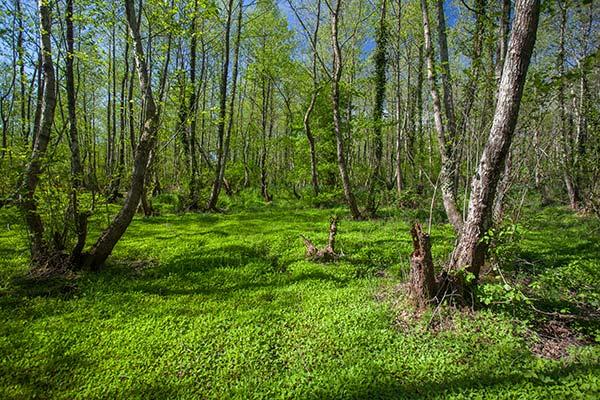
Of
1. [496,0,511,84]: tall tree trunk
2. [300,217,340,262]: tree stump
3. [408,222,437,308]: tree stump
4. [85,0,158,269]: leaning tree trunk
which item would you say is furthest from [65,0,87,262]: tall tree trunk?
[496,0,511,84]: tall tree trunk

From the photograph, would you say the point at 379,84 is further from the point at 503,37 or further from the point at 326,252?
the point at 326,252

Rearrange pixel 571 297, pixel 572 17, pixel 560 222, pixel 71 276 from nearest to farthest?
pixel 571 297 → pixel 71 276 → pixel 560 222 → pixel 572 17

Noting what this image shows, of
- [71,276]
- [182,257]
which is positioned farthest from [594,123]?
[71,276]

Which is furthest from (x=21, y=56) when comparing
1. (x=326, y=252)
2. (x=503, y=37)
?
(x=503, y=37)

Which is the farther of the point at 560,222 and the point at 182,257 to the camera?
the point at 560,222

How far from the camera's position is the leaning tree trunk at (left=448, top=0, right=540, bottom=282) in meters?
3.41

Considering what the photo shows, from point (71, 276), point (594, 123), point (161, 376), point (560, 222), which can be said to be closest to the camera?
point (161, 376)

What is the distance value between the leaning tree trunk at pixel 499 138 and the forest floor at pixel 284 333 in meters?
0.32

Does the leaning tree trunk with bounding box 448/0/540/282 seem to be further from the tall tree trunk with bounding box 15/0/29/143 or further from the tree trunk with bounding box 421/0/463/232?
the tall tree trunk with bounding box 15/0/29/143

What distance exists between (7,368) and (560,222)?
13.0 metres

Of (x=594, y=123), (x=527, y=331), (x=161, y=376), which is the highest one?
(x=594, y=123)

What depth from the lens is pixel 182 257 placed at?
19.9 ft

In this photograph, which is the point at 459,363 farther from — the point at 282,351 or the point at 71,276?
the point at 71,276

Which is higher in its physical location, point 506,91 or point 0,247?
point 506,91
